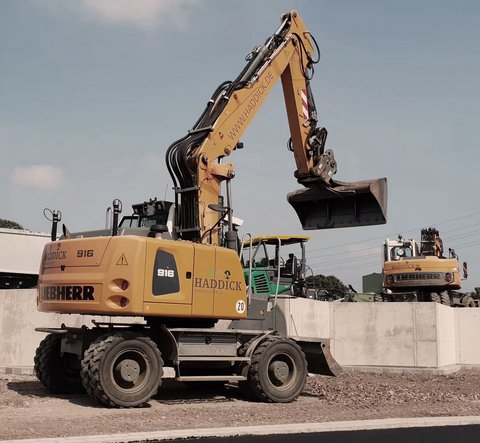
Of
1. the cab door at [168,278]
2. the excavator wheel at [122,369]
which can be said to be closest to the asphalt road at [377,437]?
the excavator wheel at [122,369]

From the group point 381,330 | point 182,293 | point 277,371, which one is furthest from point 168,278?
point 381,330

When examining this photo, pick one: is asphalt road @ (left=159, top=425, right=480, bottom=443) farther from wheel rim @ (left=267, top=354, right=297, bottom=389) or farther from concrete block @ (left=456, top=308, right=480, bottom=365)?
concrete block @ (left=456, top=308, right=480, bottom=365)

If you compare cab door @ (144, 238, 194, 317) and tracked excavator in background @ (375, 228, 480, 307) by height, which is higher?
tracked excavator in background @ (375, 228, 480, 307)

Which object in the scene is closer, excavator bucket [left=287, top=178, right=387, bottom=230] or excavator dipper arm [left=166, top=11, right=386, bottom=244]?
excavator dipper arm [left=166, top=11, right=386, bottom=244]

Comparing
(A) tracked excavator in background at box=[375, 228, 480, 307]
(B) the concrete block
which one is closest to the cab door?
(B) the concrete block

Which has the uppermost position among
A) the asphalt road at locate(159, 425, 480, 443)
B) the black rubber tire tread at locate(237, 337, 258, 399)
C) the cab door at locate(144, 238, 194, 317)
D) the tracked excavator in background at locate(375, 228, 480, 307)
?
the tracked excavator in background at locate(375, 228, 480, 307)

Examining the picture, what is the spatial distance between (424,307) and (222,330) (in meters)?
7.24

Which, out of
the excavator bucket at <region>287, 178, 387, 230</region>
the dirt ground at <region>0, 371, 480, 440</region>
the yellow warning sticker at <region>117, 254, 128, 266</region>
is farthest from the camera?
the excavator bucket at <region>287, 178, 387, 230</region>

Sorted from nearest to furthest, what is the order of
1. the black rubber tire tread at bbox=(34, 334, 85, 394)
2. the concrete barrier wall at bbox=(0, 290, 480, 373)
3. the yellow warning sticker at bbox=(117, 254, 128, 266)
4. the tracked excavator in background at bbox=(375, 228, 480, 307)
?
the yellow warning sticker at bbox=(117, 254, 128, 266)
the black rubber tire tread at bbox=(34, 334, 85, 394)
the concrete barrier wall at bbox=(0, 290, 480, 373)
the tracked excavator in background at bbox=(375, 228, 480, 307)

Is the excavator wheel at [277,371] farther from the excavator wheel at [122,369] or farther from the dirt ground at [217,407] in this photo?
the excavator wheel at [122,369]

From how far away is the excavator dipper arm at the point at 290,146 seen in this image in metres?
11.4

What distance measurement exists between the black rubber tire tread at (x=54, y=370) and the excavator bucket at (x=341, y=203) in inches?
240

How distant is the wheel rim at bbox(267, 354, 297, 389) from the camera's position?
11367 mm

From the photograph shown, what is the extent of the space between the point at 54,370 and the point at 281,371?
3.97 m
